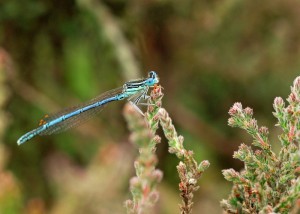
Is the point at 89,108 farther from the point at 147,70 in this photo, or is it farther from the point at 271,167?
the point at 147,70

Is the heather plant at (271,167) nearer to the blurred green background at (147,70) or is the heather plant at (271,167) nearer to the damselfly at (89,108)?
the damselfly at (89,108)

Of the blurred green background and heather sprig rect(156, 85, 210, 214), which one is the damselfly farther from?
the blurred green background

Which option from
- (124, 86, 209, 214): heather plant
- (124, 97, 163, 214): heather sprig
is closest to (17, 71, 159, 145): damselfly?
(124, 86, 209, 214): heather plant

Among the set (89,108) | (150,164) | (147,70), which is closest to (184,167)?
(150,164)

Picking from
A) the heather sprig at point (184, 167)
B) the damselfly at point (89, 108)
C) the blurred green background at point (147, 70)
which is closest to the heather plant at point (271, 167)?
the heather sprig at point (184, 167)

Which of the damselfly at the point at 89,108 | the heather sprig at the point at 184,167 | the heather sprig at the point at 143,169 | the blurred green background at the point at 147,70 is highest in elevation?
the blurred green background at the point at 147,70

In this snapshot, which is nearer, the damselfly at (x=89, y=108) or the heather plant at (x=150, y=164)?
the heather plant at (x=150, y=164)

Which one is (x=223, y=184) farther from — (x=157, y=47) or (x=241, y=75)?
(x=157, y=47)
